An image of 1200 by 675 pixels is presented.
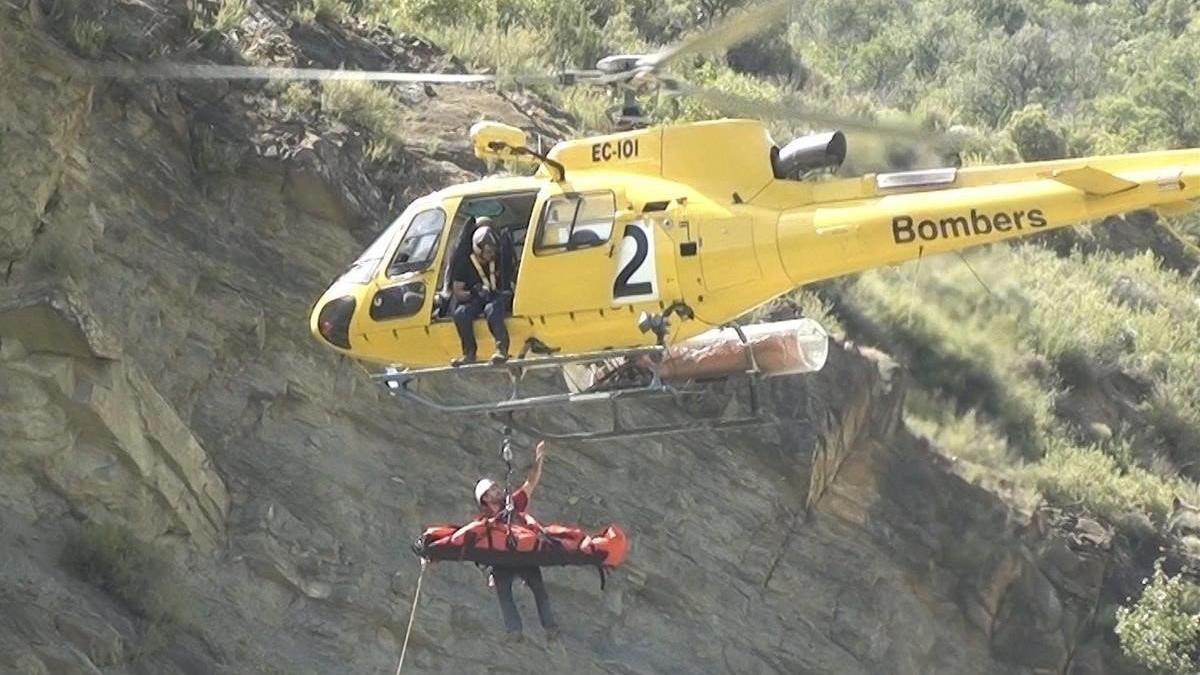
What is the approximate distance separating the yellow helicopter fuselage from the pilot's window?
0.04ft

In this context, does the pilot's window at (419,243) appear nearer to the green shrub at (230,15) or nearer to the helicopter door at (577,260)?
the helicopter door at (577,260)

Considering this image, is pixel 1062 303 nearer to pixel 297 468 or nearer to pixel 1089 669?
pixel 1089 669

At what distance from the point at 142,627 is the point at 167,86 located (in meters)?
5.78

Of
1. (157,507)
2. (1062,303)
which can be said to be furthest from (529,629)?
(1062,303)

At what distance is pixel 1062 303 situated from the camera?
32.7 m

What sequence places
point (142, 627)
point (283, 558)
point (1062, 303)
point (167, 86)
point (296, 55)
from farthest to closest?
point (1062, 303)
point (296, 55)
point (167, 86)
point (283, 558)
point (142, 627)

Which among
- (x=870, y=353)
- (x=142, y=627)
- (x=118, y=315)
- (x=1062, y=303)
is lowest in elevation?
(x=1062, y=303)

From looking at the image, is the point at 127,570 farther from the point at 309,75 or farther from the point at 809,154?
the point at 809,154

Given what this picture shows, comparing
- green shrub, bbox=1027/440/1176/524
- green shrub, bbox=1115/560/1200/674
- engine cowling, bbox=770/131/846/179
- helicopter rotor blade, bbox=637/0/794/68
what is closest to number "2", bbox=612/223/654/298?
engine cowling, bbox=770/131/846/179

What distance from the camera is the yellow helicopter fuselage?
53.9ft

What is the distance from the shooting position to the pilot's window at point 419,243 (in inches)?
711

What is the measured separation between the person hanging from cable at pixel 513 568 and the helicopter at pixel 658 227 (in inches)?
25.8

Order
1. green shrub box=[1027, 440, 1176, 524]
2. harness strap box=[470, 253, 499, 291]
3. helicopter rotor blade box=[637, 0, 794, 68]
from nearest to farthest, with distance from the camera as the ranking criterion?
helicopter rotor blade box=[637, 0, 794, 68]
harness strap box=[470, 253, 499, 291]
green shrub box=[1027, 440, 1176, 524]

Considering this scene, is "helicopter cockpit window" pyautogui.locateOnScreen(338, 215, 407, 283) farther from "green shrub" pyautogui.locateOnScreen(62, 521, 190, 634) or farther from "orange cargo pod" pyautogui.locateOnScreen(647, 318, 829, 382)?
"green shrub" pyautogui.locateOnScreen(62, 521, 190, 634)
